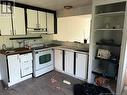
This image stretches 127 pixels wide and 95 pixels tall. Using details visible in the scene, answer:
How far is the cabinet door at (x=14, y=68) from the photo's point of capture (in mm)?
2549

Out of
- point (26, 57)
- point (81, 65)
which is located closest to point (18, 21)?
point (26, 57)

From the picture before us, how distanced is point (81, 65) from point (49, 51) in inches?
46.3

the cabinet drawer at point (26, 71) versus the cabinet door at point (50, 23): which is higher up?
the cabinet door at point (50, 23)

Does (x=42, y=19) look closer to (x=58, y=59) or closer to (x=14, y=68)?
(x=58, y=59)

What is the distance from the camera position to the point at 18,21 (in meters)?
2.84

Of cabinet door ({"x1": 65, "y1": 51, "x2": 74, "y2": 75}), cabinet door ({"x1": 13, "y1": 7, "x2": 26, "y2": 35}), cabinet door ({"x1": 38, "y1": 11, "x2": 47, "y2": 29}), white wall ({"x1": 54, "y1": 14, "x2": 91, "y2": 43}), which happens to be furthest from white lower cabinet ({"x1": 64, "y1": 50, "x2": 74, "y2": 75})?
cabinet door ({"x1": 13, "y1": 7, "x2": 26, "y2": 35})

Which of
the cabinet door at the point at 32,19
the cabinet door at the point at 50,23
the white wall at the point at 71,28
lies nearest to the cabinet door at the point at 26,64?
the cabinet door at the point at 32,19

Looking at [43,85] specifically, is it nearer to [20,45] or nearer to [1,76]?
[1,76]

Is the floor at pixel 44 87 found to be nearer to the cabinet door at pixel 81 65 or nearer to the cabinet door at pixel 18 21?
the cabinet door at pixel 81 65

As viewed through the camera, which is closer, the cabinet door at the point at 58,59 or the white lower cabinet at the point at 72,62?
the white lower cabinet at the point at 72,62

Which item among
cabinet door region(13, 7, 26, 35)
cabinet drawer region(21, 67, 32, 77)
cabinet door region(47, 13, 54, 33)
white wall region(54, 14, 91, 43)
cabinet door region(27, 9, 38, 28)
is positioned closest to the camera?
cabinet door region(13, 7, 26, 35)

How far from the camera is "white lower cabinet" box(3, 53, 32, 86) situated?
2574 mm

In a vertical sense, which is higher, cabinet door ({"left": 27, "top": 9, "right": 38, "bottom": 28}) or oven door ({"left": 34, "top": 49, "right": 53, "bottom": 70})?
cabinet door ({"left": 27, "top": 9, "right": 38, "bottom": 28})

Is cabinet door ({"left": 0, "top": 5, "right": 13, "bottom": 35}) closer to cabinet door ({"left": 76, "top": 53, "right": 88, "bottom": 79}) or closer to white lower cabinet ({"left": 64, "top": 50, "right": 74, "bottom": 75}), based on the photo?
white lower cabinet ({"left": 64, "top": 50, "right": 74, "bottom": 75})
